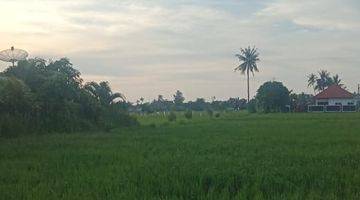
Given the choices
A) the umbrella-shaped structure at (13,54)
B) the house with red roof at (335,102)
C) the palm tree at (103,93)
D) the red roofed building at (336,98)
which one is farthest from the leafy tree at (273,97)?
the umbrella-shaped structure at (13,54)

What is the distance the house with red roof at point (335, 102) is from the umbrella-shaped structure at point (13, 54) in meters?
51.4

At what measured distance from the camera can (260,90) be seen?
71562 mm

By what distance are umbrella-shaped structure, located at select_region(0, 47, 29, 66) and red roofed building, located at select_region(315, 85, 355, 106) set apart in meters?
53.7

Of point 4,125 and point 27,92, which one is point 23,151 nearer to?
point 4,125

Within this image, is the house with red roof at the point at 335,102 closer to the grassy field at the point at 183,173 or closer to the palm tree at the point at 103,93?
the palm tree at the point at 103,93

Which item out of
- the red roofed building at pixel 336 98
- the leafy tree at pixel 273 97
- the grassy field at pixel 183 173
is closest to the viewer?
the grassy field at pixel 183 173

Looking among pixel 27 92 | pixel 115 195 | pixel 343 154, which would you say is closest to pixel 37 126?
pixel 27 92

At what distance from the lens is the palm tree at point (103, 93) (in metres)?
33.0

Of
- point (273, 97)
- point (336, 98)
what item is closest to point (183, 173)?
point (273, 97)

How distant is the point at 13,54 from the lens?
2728 cm

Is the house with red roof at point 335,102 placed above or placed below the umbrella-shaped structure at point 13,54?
below

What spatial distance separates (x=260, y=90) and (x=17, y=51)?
48.0 meters

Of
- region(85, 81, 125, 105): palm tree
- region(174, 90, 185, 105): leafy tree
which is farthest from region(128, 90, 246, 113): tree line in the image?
region(85, 81, 125, 105): palm tree

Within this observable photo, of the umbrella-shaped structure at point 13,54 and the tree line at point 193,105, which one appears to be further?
the tree line at point 193,105
